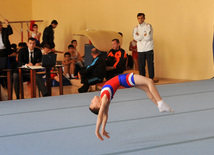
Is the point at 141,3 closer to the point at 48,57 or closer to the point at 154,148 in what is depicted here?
the point at 48,57

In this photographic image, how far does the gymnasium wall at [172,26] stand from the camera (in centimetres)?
805

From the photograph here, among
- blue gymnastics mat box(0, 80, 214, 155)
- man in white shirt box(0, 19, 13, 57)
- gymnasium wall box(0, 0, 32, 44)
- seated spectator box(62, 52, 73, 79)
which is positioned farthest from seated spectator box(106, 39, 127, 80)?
gymnasium wall box(0, 0, 32, 44)

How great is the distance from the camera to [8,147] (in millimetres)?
2666

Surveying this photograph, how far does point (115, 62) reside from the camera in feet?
21.5

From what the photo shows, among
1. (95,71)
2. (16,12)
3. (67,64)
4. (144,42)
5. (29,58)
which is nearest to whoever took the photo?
(95,71)

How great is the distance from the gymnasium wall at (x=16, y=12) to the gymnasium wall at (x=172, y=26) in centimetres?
393

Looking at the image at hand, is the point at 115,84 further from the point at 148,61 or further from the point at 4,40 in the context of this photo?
the point at 148,61

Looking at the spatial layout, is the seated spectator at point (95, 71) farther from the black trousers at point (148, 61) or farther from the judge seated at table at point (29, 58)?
the black trousers at point (148, 61)

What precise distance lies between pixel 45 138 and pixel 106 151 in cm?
64

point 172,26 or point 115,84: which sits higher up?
point 172,26

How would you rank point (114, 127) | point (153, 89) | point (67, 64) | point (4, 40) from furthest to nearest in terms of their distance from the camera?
point (67, 64) < point (4, 40) < point (114, 127) < point (153, 89)

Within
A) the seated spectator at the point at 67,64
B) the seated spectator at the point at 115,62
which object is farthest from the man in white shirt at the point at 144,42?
the seated spectator at the point at 67,64

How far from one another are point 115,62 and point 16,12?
9.07 meters

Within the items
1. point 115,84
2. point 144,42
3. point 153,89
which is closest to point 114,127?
point 115,84
